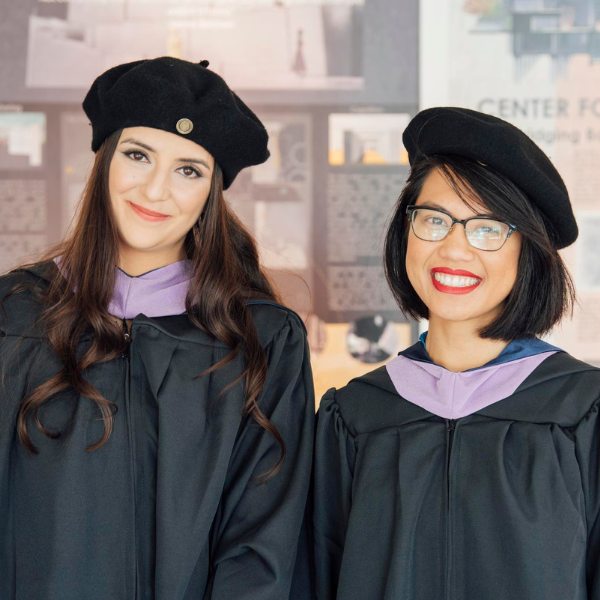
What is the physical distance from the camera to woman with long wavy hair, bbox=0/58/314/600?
2271mm

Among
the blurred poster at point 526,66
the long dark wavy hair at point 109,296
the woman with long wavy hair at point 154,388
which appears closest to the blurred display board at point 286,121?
the blurred poster at point 526,66

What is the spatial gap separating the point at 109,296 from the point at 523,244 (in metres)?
1.20

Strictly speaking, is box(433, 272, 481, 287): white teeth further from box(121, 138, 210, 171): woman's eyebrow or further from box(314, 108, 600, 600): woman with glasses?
box(121, 138, 210, 171): woman's eyebrow

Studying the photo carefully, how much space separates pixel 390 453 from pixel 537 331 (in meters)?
0.52

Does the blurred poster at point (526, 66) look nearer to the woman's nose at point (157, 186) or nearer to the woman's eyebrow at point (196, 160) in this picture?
the woman's eyebrow at point (196, 160)

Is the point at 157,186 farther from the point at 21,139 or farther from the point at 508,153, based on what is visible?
the point at 21,139

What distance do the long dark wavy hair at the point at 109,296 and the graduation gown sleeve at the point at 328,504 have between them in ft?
0.45

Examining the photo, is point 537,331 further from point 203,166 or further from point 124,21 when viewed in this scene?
point 124,21

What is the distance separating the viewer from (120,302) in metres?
2.51

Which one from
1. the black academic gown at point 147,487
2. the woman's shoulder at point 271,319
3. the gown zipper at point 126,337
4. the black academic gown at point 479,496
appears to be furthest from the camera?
the woman's shoulder at point 271,319

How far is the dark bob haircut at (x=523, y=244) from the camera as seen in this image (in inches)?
84.6

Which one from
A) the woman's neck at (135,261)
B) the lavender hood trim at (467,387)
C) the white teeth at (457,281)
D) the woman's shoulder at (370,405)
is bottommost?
the woman's shoulder at (370,405)

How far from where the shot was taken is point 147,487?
2.32m

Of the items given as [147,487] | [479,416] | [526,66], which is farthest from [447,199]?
[526,66]
